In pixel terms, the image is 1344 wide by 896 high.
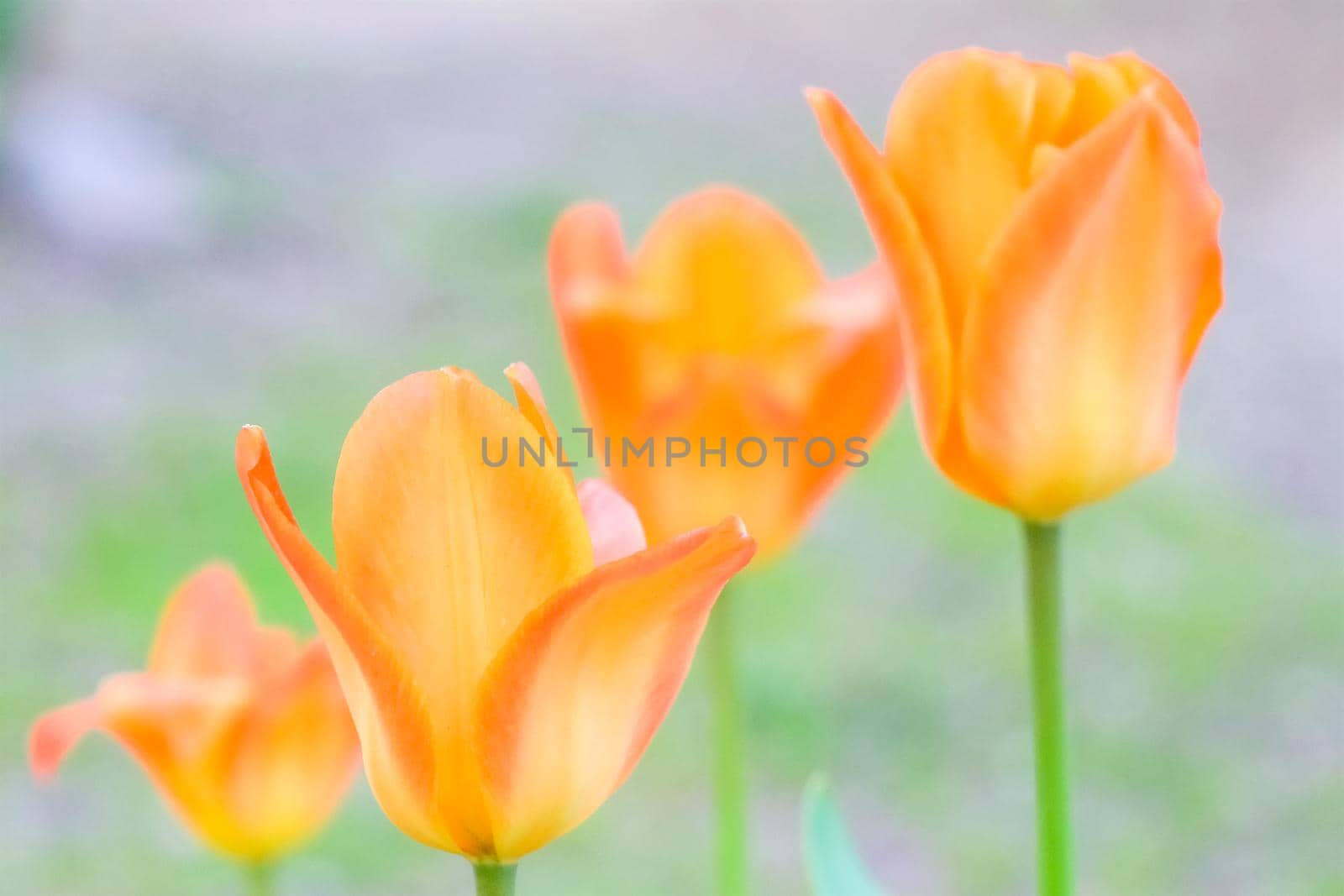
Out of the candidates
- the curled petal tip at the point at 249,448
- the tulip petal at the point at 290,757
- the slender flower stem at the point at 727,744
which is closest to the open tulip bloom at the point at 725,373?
the slender flower stem at the point at 727,744

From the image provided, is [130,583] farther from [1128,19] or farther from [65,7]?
[1128,19]

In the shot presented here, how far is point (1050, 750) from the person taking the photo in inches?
15.5

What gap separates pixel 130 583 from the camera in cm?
224

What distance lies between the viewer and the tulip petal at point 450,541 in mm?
339

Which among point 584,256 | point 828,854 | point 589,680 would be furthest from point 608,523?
point 584,256

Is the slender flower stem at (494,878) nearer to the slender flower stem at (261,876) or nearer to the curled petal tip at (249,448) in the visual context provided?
the curled petal tip at (249,448)

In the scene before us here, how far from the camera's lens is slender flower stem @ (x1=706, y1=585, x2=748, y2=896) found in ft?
1.75

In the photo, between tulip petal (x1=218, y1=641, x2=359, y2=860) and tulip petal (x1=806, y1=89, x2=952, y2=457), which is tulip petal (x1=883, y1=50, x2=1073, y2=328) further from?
tulip petal (x1=218, y1=641, x2=359, y2=860)

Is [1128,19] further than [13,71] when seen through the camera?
Yes

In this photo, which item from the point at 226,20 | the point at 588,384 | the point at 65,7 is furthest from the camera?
the point at 226,20

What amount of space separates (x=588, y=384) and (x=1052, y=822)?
0.81 feet

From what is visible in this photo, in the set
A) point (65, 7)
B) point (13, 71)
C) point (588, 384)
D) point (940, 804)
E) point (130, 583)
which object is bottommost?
point (940, 804)

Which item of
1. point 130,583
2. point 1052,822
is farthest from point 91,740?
point 1052,822

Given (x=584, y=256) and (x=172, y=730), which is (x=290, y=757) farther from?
(x=584, y=256)
